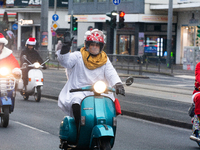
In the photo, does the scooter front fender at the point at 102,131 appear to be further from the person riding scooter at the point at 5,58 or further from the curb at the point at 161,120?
the curb at the point at 161,120

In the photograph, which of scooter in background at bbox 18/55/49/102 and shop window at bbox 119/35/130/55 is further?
shop window at bbox 119/35/130/55

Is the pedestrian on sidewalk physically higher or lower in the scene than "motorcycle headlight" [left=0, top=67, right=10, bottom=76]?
lower

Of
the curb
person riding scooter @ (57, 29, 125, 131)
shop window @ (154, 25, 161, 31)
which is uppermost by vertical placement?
shop window @ (154, 25, 161, 31)

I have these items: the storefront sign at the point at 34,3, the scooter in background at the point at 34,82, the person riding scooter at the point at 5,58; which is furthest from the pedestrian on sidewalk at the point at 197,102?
the storefront sign at the point at 34,3

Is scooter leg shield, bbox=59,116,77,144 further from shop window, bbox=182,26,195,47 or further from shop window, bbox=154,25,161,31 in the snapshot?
shop window, bbox=154,25,161,31

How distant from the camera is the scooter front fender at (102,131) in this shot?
4.92 meters

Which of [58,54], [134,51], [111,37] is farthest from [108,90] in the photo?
[111,37]

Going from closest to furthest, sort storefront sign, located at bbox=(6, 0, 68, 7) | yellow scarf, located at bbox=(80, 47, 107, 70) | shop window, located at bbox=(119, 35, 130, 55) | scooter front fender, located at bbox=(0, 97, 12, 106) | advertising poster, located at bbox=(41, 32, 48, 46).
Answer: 1. yellow scarf, located at bbox=(80, 47, 107, 70)
2. scooter front fender, located at bbox=(0, 97, 12, 106)
3. advertising poster, located at bbox=(41, 32, 48, 46)
4. shop window, located at bbox=(119, 35, 130, 55)
5. storefront sign, located at bbox=(6, 0, 68, 7)

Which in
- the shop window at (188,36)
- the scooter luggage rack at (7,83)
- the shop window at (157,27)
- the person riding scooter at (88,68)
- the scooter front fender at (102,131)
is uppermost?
the shop window at (157,27)

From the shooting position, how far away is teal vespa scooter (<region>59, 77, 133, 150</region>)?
16.5 ft

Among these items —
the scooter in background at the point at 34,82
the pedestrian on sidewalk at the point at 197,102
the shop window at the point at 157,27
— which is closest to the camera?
the pedestrian on sidewalk at the point at 197,102

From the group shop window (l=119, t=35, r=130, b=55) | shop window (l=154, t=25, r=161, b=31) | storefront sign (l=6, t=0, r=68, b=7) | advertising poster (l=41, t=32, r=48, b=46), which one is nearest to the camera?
advertising poster (l=41, t=32, r=48, b=46)

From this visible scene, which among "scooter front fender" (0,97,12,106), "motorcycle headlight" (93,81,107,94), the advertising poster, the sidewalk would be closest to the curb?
the sidewalk

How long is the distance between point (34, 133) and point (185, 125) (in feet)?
10.4
